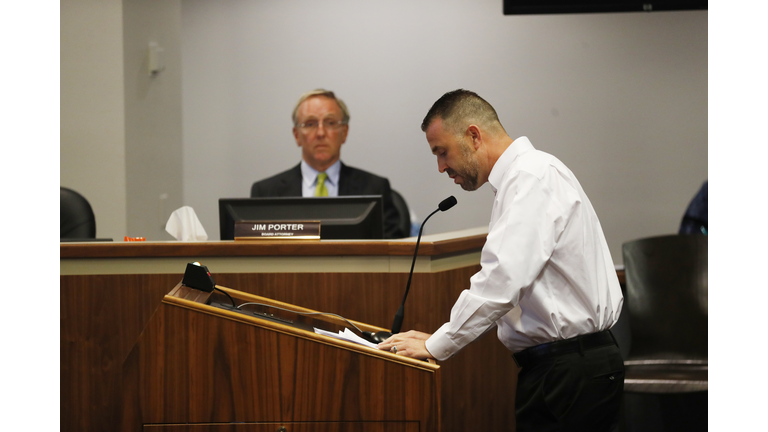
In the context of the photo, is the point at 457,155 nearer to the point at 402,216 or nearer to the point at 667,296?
the point at 402,216

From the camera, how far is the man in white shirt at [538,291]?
4.63 ft

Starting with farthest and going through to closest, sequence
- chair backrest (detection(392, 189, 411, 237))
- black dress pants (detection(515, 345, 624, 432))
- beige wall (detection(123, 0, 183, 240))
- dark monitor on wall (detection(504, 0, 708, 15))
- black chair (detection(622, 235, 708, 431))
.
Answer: beige wall (detection(123, 0, 183, 240)) < chair backrest (detection(392, 189, 411, 237)) < dark monitor on wall (detection(504, 0, 708, 15)) < black chair (detection(622, 235, 708, 431)) < black dress pants (detection(515, 345, 624, 432))

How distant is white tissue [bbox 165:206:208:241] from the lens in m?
2.21

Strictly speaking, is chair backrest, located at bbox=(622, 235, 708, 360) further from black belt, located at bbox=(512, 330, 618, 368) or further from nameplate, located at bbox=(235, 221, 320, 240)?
nameplate, located at bbox=(235, 221, 320, 240)

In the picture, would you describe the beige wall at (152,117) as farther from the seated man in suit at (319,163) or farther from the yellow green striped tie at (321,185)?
the yellow green striped tie at (321,185)

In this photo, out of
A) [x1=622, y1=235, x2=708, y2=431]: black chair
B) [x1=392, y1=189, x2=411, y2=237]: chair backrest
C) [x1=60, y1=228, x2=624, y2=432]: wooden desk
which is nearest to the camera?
[x1=60, y1=228, x2=624, y2=432]: wooden desk

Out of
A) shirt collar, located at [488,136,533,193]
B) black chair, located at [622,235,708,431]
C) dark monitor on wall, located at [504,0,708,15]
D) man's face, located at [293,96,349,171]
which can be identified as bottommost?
black chair, located at [622,235,708,431]

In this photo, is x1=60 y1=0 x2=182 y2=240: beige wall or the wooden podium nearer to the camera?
the wooden podium

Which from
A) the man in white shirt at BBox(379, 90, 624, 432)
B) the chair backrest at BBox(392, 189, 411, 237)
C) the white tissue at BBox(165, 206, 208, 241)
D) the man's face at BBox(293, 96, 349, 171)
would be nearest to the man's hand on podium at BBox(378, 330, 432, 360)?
the man in white shirt at BBox(379, 90, 624, 432)

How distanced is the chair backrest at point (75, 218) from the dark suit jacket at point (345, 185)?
2.66 ft

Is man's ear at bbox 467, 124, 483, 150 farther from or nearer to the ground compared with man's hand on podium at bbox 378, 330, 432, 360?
farther from the ground

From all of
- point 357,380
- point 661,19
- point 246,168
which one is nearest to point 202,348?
point 357,380

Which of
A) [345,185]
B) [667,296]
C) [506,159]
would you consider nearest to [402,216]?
[345,185]

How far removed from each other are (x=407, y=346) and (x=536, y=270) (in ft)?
1.12
